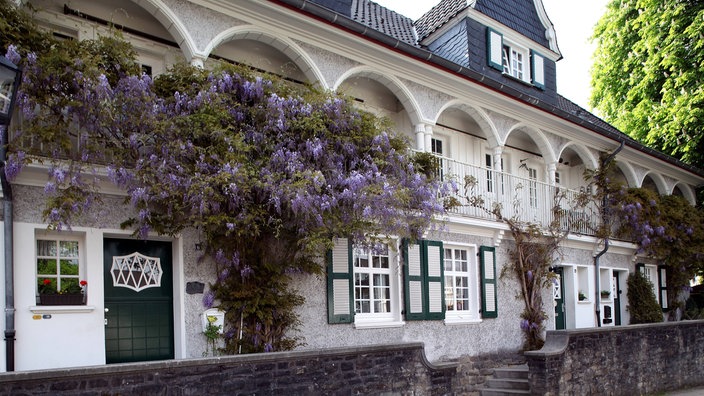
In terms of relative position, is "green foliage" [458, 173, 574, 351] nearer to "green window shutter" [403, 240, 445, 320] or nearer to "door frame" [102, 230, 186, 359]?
"green window shutter" [403, 240, 445, 320]

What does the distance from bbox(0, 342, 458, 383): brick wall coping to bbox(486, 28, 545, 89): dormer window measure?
879 cm

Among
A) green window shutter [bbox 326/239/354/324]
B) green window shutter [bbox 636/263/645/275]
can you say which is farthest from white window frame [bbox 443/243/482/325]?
green window shutter [bbox 636/263/645/275]

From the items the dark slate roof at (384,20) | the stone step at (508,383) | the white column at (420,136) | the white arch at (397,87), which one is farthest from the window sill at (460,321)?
the dark slate roof at (384,20)

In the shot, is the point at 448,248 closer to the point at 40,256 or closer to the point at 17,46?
the point at 40,256

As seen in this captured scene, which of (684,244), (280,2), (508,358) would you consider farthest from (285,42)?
(684,244)

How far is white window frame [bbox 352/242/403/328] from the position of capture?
436 inches

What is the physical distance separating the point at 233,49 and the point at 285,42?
3.40ft

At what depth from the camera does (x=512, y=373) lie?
12.2m

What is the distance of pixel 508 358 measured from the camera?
13.5 m

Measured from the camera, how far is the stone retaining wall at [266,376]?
587cm

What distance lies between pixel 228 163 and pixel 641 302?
13.9 m

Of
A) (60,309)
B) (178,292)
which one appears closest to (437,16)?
(178,292)

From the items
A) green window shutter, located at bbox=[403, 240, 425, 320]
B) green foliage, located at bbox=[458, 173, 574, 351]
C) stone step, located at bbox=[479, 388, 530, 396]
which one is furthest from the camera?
green foliage, located at bbox=[458, 173, 574, 351]

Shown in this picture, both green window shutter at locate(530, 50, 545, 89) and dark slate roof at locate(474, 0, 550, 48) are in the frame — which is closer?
dark slate roof at locate(474, 0, 550, 48)
